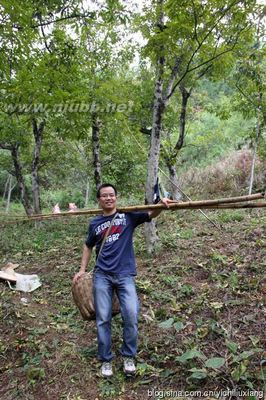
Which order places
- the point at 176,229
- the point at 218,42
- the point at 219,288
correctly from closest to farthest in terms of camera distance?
1. the point at 219,288
2. the point at 218,42
3. the point at 176,229

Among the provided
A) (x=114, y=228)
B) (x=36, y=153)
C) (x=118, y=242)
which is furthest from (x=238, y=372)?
(x=36, y=153)

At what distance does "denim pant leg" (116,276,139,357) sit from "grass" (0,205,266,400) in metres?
0.21

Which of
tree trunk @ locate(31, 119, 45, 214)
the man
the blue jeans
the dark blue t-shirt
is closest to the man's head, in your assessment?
the man

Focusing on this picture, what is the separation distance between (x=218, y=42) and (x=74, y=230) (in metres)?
5.87

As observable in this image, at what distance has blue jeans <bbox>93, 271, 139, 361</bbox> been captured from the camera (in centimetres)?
312

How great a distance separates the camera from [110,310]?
10.5 ft

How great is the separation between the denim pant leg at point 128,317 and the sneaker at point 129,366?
0.05 m

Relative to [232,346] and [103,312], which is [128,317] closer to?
[103,312]

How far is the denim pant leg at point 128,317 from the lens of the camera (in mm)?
3109

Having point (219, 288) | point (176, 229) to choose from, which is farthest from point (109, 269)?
point (176, 229)

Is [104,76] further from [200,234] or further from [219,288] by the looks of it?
[219,288]

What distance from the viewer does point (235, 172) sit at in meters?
13.0

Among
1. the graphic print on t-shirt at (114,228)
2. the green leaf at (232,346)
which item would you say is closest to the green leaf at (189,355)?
the green leaf at (232,346)

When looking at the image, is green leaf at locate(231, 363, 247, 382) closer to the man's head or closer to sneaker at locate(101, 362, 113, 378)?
sneaker at locate(101, 362, 113, 378)
